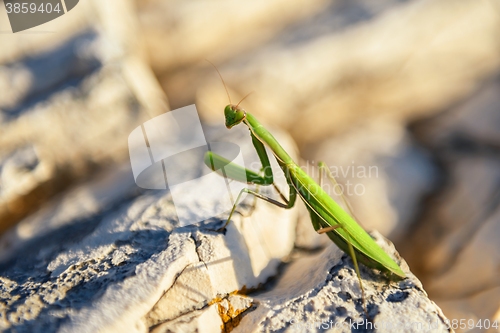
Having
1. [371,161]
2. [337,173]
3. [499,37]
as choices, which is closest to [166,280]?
[337,173]

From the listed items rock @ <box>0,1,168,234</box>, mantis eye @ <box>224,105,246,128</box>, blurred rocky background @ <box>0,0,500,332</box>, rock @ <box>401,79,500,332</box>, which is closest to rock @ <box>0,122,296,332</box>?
blurred rocky background @ <box>0,0,500,332</box>

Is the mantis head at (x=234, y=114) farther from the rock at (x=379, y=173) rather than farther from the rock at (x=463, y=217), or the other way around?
the rock at (x=463, y=217)

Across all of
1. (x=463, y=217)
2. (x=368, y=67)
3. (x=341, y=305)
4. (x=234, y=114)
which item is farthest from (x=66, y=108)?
(x=463, y=217)

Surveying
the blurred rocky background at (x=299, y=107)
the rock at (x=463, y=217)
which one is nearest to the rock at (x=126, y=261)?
the blurred rocky background at (x=299, y=107)

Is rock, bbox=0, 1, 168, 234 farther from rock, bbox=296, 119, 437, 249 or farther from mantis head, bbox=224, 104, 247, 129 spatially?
rock, bbox=296, 119, 437, 249

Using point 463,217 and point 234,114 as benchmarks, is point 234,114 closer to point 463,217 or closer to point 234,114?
point 234,114
